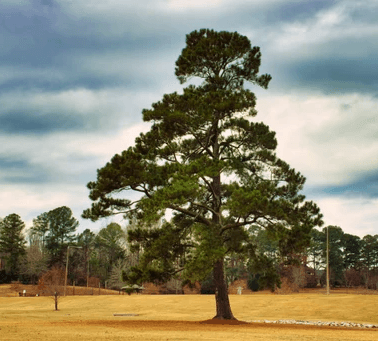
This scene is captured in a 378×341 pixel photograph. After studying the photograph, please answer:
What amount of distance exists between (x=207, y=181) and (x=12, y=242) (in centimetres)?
6894

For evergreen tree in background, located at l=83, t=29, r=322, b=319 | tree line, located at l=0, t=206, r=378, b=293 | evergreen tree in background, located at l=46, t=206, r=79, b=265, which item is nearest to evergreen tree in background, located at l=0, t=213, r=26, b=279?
tree line, located at l=0, t=206, r=378, b=293

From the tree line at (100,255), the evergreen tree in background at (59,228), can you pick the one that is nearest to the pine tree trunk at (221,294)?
the tree line at (100,255)

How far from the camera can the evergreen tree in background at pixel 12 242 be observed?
262ft

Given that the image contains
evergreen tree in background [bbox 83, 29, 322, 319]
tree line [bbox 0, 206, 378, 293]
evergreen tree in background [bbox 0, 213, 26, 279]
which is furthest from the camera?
evergreen tree in background [bbox 0, 213, 26, 279]

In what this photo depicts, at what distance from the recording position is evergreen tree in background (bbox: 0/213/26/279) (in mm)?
79938

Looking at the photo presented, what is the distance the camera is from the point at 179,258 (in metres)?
23.1

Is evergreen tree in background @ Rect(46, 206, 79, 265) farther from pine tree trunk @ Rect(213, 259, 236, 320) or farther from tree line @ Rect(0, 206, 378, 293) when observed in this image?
pine tree trunk @ Rect(213, 259, 236, 320)

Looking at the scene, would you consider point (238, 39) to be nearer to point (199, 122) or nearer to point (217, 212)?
point (199, 122)

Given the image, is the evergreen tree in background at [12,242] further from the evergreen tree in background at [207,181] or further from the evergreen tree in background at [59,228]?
the evergreen tree in background at [207,181]

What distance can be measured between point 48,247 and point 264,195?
230 ft

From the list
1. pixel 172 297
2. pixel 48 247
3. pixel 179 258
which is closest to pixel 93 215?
pixel 179 258

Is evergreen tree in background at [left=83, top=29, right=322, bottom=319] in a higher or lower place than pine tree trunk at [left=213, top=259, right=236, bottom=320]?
higher

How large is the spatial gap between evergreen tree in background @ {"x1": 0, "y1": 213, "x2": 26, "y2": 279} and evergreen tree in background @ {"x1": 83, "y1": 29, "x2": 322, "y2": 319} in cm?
6520

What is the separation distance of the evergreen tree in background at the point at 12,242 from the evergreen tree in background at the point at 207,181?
214 feet
